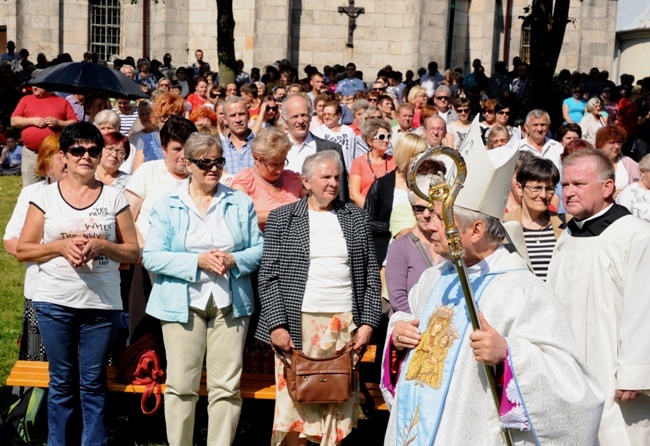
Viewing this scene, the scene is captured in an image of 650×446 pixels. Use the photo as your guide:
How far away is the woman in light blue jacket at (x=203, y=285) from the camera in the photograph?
654 cm

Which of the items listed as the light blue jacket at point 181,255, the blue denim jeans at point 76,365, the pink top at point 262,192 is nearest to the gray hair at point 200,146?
the light blue jacket at point 181,255

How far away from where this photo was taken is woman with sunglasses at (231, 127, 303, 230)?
24.1 ft

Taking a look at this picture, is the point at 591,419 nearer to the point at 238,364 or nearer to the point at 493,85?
the point at 238,364

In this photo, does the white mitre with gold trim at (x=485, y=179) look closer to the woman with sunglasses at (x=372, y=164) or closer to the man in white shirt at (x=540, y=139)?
the woman with sunglasses at (x=372, y=164)

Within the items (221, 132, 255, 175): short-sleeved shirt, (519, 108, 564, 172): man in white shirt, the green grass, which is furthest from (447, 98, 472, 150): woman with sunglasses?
the green grass

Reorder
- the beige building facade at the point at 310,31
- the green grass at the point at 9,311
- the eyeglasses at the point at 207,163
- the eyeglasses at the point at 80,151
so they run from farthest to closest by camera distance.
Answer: the beige building facade at the point at 310,31, the green grass at the point at 9,311, the eyeglasses at the point at 207,163, the eyeglasses at the point at 80,151

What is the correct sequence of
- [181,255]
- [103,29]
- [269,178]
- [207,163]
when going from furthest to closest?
[103,29] → [269,178] → [207,163] → [181,255]

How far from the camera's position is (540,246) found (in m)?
7.00

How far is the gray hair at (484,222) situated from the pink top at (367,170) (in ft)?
16.1

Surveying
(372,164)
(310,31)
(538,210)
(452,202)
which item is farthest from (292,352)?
(310,31)

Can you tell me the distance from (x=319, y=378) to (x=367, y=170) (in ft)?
10.8

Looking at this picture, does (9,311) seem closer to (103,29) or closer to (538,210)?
(538,210)

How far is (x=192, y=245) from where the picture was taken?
663 cm

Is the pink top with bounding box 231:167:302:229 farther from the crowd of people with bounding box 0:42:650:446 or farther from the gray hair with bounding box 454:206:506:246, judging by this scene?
the gray hair with bounding box 454:206:506:246
